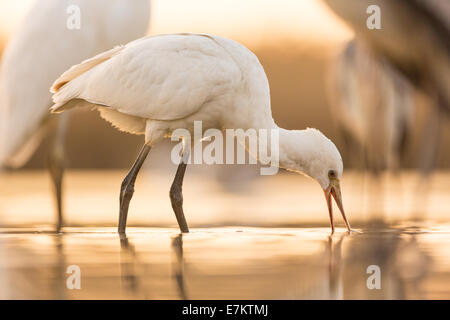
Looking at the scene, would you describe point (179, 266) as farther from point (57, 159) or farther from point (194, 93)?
point (57, 159)

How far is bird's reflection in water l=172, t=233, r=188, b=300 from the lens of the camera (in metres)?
3.56

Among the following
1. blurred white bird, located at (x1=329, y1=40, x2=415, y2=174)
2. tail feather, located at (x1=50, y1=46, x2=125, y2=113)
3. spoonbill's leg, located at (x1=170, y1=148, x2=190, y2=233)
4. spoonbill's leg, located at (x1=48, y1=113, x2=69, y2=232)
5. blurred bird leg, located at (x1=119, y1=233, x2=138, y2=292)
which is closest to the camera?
blurred bird leg, located at (x1=119, y1=233, x2=138, y2=292)

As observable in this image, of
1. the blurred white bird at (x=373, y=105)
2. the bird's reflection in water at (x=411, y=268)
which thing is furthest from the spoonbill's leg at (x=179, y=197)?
the blurred white bird at (x=373, y=105)

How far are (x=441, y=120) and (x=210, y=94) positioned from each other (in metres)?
2.92

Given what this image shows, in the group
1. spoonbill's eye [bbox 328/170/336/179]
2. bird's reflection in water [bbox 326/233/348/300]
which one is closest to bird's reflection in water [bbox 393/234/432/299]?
bird's reflection in water [bbox 326/233/348/300]

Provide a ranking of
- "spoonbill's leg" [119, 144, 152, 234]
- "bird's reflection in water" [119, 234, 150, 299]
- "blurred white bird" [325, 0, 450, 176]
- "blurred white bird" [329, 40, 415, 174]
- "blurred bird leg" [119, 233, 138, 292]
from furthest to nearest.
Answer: "blurred white bird" [329, 40, 415, 174] < "blurred white bird" [325, 0, 450, 176] < "spoonbill's leg" [119, 144, 152, 234] < "blurred bird leg" [119, 233, 138, 292] < "bird's reflection in water" [119, 234, 150, 299]

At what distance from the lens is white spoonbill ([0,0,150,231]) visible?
730 cm

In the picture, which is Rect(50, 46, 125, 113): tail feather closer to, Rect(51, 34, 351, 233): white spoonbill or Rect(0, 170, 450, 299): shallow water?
Rect(51, 34, 351, 233): white spoonbill

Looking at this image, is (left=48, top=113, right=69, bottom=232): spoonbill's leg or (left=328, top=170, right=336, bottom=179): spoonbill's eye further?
(left=48, top=113, right=69, bottom=232): spoonbill's leg

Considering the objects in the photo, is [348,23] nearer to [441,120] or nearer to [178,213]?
[441,120]

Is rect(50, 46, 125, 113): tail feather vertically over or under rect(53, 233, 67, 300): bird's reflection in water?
over

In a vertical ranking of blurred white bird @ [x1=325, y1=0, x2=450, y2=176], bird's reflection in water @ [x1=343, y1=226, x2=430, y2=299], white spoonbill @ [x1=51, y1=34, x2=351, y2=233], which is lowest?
bird's reflection in water @ [x1=343, y1=226, x2=430, y2=299]

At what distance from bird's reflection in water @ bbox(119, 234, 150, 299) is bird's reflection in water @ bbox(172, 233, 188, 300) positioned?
0.45 ft

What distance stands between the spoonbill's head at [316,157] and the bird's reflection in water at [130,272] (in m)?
1.24
